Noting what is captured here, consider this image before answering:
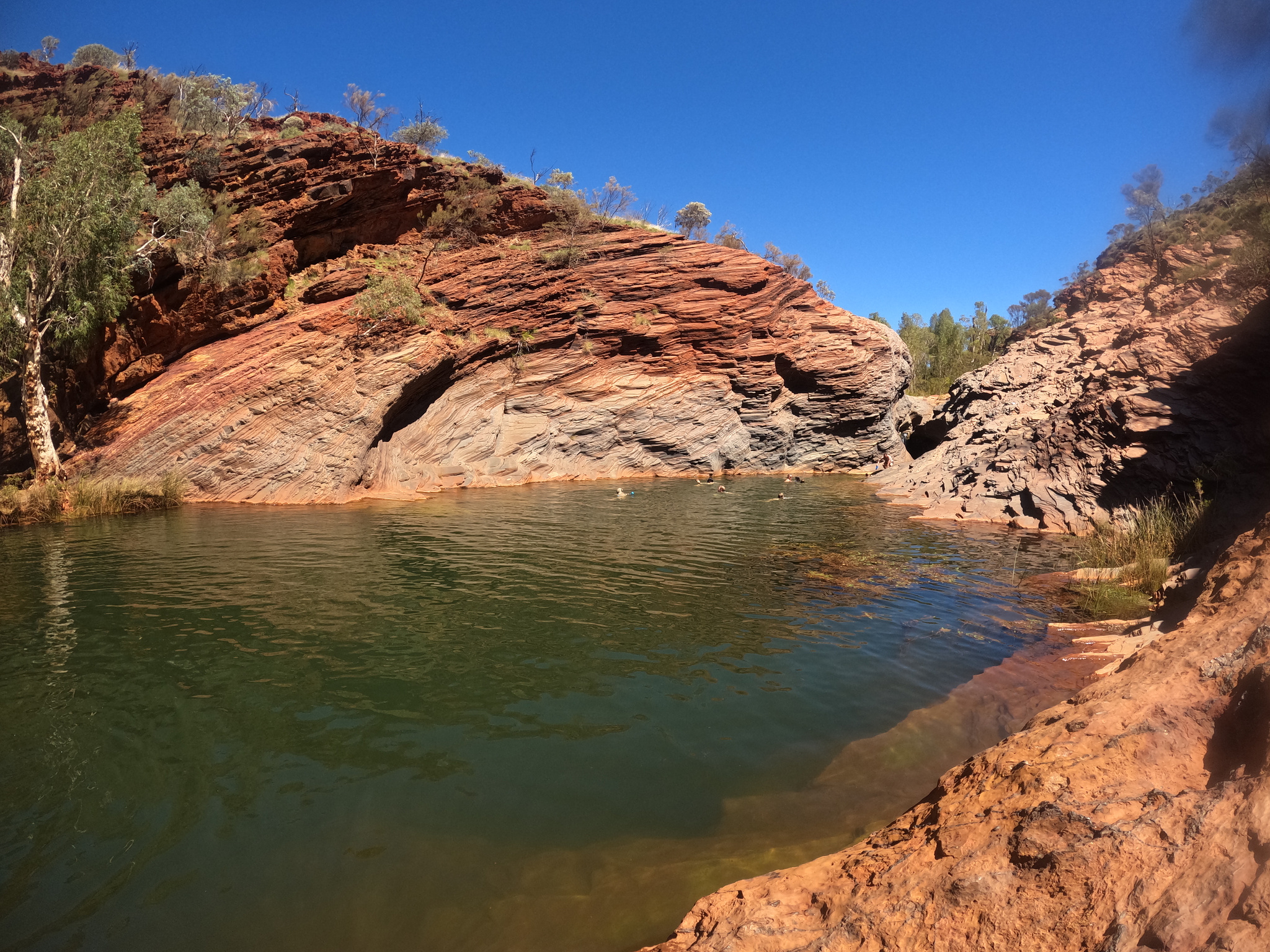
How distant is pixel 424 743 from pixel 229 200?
2685 centimetres

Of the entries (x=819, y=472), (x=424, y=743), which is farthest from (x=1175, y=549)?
(x=819, y=472)

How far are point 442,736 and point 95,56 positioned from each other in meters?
43.6

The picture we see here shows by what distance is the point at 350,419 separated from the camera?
22.4m

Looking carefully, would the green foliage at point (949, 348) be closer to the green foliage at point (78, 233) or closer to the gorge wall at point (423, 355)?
the gorge wall at point (423, 355)

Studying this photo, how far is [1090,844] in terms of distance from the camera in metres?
2.45

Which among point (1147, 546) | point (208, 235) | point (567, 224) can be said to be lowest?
point (1147, 546)

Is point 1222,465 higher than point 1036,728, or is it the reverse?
point 1222,465

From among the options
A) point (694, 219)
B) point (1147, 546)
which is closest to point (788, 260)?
point (694, 219)

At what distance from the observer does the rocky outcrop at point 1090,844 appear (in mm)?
2092

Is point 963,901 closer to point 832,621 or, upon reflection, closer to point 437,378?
point 832,621

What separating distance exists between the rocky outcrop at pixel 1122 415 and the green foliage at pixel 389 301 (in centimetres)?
1919

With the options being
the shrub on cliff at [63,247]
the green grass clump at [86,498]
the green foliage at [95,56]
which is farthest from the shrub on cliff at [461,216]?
the green foliage at [95,56]

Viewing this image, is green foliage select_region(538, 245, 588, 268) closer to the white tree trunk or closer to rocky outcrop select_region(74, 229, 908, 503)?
rocky outcrop select_region(74, 229, 908, 503)

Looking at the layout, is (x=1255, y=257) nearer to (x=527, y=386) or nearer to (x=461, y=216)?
(x=527, y=386)
